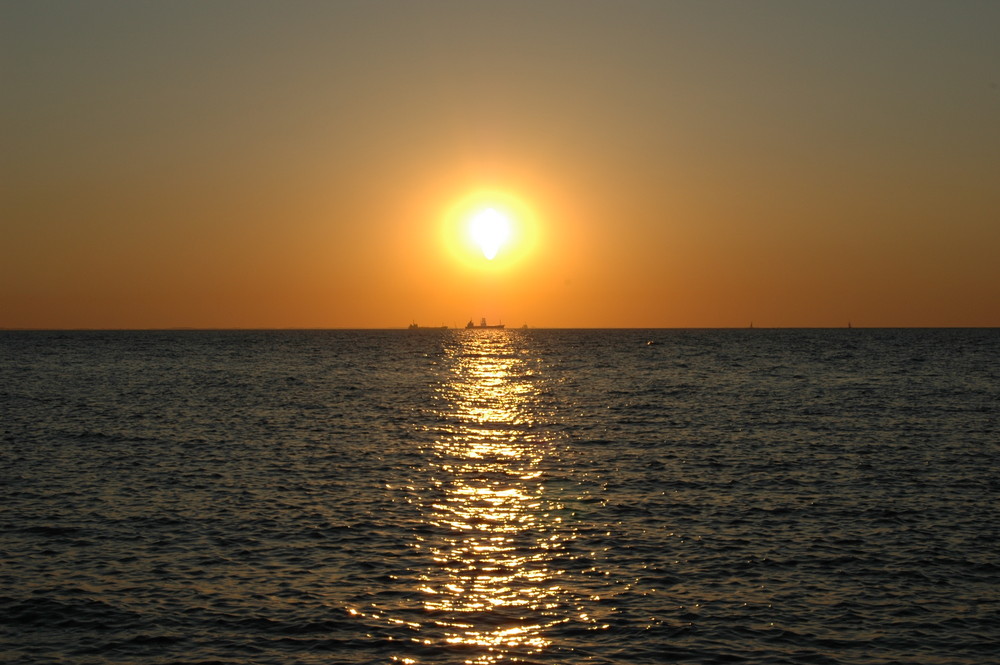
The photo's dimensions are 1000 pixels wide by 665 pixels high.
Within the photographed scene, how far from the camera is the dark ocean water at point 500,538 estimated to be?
1969cm

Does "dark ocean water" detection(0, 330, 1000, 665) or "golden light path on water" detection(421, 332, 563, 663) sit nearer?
"dark ocean water" detection(0, 330, 1000, 665)

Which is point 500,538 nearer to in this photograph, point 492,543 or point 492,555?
point 492,543

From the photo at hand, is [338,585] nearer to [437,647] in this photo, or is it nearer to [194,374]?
Answer: [437,647]

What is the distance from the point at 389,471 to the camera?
4084 cm

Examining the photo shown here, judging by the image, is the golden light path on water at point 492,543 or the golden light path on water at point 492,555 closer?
the golden light path on water at point 492,555

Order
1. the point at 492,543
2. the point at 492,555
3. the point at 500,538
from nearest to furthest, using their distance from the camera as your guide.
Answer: the point at 492,555, the point at 492,543, the point at 500,538

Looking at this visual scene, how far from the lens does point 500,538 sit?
2811 cm

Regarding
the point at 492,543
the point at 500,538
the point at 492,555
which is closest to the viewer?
the point at 492,555

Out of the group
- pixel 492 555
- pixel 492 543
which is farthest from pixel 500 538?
pixel 492 555

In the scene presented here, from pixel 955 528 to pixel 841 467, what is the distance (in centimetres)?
1201

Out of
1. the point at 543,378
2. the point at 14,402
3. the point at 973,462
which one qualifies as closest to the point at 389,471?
the point at 973,462

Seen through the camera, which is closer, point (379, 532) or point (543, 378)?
point (379, 532)


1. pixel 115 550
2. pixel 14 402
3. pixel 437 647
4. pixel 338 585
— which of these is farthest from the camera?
pixel 14 402

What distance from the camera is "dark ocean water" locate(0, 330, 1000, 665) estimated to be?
19.7 meters
